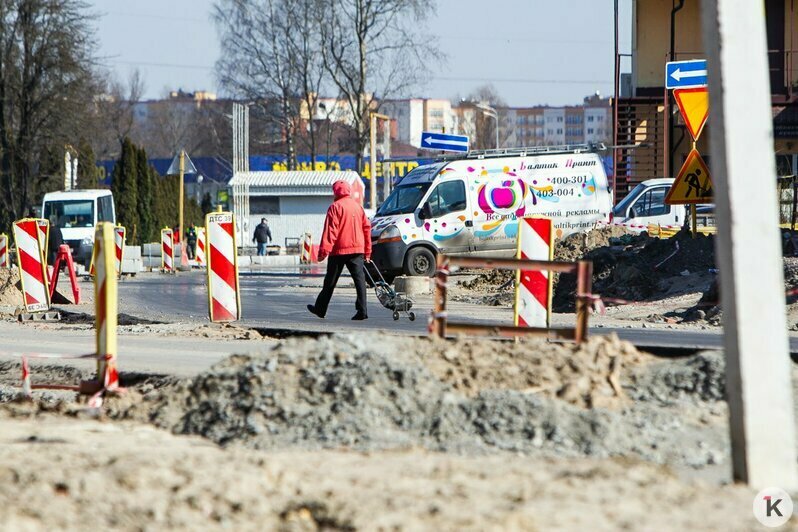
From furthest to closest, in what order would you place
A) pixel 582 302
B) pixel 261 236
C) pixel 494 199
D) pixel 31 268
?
pixel 261 236
pixel 494 199
pixel 31 268
pixel 582 302

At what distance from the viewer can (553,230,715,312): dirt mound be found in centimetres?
1898

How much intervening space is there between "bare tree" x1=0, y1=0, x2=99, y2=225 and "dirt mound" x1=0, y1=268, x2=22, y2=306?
25.8 m

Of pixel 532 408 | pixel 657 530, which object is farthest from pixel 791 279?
pixel 657 530

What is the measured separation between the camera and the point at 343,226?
14750mm

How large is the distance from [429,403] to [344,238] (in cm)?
793

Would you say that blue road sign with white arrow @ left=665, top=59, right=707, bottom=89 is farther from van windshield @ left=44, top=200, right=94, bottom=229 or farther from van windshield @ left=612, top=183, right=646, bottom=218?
van windshield @ left=44, top=200, right=94, bottom=229

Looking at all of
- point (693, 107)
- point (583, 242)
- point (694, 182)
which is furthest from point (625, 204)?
point (693, 107)

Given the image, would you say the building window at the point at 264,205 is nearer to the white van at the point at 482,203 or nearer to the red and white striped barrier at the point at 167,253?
the red and white striped barrier at the point at 167,253

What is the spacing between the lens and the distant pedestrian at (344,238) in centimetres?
1467

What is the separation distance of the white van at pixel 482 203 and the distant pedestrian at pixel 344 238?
32.0 feet

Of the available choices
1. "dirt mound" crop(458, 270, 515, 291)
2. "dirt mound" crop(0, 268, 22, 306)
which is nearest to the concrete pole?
"dirt mound" crop(0, 268, 22, 306)

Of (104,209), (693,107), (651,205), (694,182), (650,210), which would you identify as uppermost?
(104,209)

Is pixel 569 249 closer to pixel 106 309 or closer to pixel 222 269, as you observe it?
pixel 222 269

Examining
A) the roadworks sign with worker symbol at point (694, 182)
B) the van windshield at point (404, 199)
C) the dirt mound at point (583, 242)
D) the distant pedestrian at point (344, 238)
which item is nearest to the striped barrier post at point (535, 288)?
the distant pedestrian at point (344, 238)
